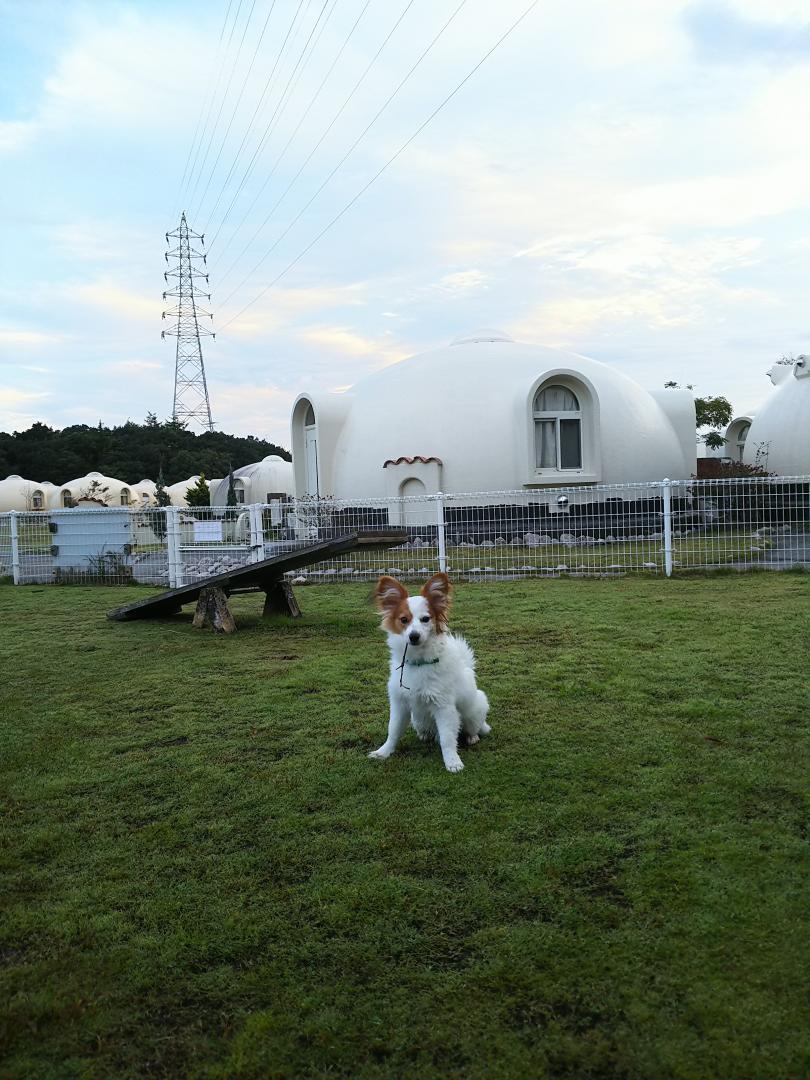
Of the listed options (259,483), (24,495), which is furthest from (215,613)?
(24,495)

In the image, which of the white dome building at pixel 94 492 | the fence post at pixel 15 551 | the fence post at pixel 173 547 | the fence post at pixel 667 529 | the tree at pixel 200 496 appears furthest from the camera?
the white dome building at pixel 94 492

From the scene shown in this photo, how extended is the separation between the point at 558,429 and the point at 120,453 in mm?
43158

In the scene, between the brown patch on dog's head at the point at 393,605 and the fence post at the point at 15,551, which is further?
the fence post at the point at 15,551

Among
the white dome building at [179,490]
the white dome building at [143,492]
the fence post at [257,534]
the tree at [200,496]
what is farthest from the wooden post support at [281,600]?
the white dome building at [143,492]

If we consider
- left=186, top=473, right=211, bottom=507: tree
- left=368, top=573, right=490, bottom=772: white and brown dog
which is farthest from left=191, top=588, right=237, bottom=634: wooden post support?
left=186, top=473, right=211, bottom=507: tree

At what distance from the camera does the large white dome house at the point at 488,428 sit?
1877 cm

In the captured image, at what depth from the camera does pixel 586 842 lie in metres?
2.87

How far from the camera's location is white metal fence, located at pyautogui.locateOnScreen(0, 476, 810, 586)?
11289 millimetres

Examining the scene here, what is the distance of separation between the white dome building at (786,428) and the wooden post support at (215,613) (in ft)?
66.4

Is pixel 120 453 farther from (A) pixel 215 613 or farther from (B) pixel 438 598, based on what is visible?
(B) pixel 438 598

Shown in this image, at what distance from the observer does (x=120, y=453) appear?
55250 mm

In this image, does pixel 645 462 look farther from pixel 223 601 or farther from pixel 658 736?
pixel 658 736

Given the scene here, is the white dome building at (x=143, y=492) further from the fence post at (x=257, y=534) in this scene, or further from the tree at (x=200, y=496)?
the fence post at (x=257, y=534)

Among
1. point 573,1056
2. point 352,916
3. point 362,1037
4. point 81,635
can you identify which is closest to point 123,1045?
point 362,1037
